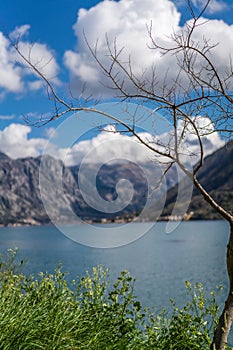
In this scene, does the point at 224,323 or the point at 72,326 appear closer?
the point at 72,326

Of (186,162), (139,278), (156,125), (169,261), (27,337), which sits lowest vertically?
(27,337)

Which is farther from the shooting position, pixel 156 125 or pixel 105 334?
pixel 156 125

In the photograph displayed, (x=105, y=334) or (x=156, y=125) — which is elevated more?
(x=156, y=125)

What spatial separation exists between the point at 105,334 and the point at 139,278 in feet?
125

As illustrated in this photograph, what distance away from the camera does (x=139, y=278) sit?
42438 mm

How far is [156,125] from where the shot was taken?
5.60 meters

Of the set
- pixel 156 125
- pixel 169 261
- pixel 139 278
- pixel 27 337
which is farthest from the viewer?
pixel 169 261

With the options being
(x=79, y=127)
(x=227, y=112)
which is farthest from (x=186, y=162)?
(x=79, y=127)

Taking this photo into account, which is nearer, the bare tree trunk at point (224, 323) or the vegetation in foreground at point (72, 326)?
the vegetation in foreground at point (72, 326)

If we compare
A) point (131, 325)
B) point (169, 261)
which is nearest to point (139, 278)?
point (169, 261)

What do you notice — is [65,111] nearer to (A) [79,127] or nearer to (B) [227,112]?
(A) [79,127]

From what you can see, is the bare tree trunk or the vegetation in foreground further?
the bare tree trunk

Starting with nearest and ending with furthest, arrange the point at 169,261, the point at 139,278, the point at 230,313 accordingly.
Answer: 1. the point at 230,313
2. the point at 139,278
3. the point at 169,261

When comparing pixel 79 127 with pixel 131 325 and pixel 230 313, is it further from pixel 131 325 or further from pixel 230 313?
pixel 230 313
